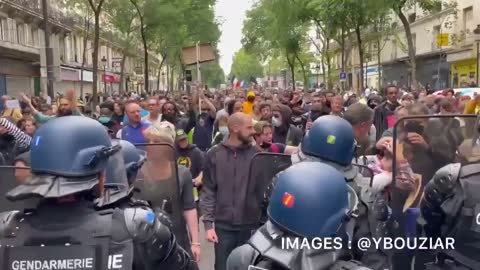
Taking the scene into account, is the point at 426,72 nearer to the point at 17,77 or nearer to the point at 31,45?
the point at 31,45

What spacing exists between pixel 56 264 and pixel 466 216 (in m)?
1.70

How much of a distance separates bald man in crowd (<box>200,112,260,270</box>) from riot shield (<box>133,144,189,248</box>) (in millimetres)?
1013

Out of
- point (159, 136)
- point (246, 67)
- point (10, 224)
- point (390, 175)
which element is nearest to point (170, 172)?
point (159, 136)

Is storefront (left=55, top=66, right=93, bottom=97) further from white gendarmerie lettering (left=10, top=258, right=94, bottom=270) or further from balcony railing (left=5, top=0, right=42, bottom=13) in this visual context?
white gendarmerie lettering (left=10, top=258, right=94, bottom=270)

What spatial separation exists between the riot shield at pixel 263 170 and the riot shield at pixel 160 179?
790 millimetres

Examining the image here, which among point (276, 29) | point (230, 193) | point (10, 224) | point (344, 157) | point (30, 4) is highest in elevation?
point (30, 4)

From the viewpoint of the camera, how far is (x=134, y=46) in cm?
4675

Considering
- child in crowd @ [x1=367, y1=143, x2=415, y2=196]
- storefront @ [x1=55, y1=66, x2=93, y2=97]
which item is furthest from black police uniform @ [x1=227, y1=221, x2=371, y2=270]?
storefront @ [x1=55, y1=66, x2=93, y2=97]

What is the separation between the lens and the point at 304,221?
83.2 inches

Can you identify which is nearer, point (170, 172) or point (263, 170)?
point (170, 172)

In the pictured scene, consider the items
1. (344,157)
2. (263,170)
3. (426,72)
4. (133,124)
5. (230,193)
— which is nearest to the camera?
(344,157)

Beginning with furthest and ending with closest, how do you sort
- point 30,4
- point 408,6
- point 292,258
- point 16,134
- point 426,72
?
point 426,72, point 30,4, point 408,6, point 16,134, point 292,258

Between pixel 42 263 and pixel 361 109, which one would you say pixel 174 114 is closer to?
pixel 361 109

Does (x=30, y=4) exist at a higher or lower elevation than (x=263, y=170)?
higher
